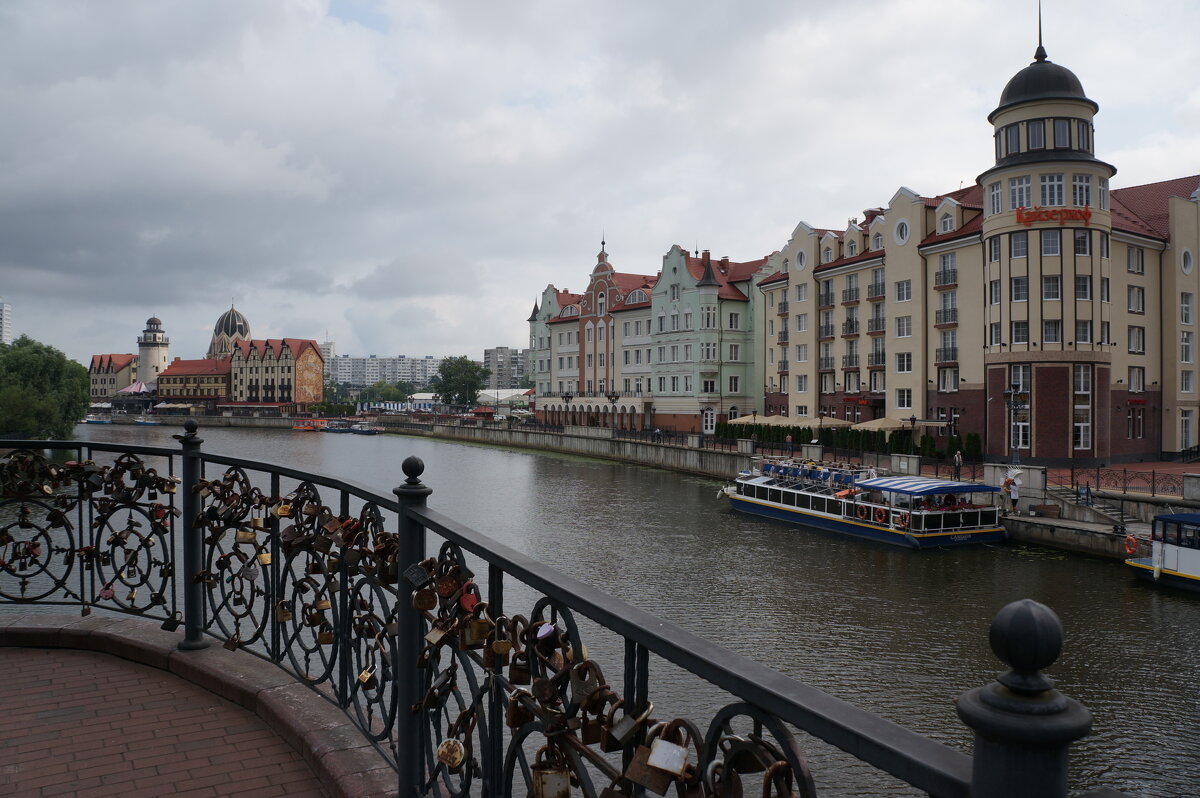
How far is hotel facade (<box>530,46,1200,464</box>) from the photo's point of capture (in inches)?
1374

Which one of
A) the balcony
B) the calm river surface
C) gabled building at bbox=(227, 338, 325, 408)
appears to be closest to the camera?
the calm river surface

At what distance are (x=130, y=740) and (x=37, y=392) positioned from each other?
65687mm

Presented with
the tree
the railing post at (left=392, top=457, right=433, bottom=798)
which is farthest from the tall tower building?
the railing post at (left=392, top=457, right=433, bottom=798)

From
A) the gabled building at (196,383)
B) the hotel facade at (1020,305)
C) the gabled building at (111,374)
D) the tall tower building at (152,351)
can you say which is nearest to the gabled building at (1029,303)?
the hotel facade at (1020,305)

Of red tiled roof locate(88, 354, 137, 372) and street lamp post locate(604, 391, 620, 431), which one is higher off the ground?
red tiled roof locate(88, 354, 137, 372)

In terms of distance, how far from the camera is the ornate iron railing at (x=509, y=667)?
4.06 ft

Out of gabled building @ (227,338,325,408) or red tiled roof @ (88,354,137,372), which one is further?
red tiled roof @ (88,354,137,372)

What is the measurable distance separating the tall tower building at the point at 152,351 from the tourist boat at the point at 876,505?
149m

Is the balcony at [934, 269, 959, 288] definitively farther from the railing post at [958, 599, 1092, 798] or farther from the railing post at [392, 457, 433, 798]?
the railing post at [958, 599, 1092, 798]

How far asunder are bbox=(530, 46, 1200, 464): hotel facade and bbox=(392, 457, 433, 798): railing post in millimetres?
36309

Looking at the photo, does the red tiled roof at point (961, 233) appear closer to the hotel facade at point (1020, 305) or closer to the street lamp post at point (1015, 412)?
the hotel facade at point (1020, 305)

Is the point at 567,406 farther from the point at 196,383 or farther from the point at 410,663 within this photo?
the point at 196,383

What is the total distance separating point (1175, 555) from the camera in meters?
21.2

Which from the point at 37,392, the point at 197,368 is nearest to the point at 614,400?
the point at 37,392
